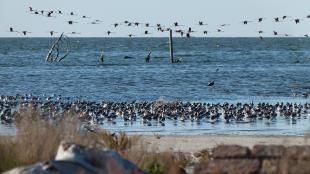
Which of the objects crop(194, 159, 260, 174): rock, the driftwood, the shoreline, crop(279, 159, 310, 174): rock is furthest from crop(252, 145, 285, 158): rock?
the driftwood

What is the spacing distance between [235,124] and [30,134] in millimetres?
15928

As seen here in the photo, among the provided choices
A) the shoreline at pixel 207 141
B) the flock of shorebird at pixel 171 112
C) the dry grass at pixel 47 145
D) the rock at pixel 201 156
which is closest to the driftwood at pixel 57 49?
the flock of shorebird at pixel 171 112

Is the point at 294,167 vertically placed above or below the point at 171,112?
above

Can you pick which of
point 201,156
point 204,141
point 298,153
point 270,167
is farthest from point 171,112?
point 270,167

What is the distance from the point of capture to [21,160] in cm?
1382

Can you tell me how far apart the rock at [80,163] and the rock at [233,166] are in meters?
0.94

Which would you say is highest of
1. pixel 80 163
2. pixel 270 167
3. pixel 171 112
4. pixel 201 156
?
pixel 80 163

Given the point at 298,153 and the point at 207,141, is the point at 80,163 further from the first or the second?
the point at 207,141

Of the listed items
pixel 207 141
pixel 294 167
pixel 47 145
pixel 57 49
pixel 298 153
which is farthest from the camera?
pixel 57 49

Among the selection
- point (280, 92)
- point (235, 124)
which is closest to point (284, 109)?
point (235, 124)

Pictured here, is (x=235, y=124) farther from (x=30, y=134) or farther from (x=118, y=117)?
(x=30, y=134)

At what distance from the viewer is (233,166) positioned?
40.0ft

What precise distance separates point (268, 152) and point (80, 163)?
2709 mm

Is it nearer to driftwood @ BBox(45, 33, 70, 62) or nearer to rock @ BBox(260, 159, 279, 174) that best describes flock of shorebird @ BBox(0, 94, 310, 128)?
rock @ BBox(260, 159, 279, 174)
